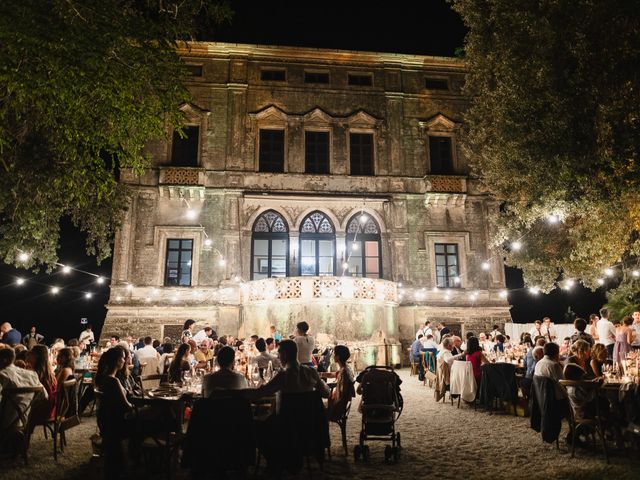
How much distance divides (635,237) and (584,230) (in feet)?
4.55

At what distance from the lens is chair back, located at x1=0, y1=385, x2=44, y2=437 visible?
566 cm

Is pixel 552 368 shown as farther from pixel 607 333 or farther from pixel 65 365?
pixel 65 365

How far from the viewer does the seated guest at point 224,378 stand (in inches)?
199

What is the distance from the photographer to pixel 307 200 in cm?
2092

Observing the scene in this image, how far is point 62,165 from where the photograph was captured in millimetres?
11438

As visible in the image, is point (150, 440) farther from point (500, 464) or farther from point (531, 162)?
point (531, 162)

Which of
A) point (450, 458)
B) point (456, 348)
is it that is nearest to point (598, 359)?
point (450, 458)

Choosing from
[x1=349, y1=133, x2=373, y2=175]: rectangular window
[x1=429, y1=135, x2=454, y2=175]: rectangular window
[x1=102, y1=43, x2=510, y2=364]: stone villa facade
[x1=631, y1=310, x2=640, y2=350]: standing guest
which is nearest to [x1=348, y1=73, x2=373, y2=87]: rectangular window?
[x1=102, y1=43, x2=510, y2=364]: stone villa facade

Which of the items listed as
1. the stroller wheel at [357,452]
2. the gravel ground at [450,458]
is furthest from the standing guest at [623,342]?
the stroller wheel at [357,452]

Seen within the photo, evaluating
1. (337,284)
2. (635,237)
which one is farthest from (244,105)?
(635,237)

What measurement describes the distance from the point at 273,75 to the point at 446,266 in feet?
39.2

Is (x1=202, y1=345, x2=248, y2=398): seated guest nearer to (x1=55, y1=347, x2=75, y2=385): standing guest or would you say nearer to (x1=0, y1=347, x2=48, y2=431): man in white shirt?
(x1=0, y1=347, x2=48, y2=431): man in white shirt

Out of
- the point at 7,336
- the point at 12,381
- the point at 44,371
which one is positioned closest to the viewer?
the point at 12,381

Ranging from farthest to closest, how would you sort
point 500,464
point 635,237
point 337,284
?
point 337,284 < point 635,237 < point 500,464
